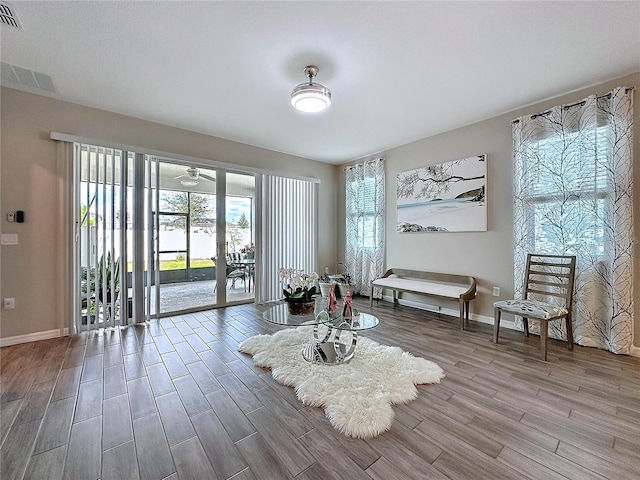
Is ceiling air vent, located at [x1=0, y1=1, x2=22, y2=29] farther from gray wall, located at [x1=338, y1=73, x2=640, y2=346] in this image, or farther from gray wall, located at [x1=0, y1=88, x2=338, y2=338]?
gray wall, located at [x1=338, y1=73, x2=640, y2=346]

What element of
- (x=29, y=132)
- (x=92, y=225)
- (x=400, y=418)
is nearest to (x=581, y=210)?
(x=400, y=418)

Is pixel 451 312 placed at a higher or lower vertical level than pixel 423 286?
lower

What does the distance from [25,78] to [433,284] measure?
534 centimetres

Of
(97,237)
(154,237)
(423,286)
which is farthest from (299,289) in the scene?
(97,237)

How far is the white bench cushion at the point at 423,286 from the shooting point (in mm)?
3631

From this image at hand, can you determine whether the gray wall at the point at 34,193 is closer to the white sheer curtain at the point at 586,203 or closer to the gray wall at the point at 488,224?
the gray wall at the point at 488,224

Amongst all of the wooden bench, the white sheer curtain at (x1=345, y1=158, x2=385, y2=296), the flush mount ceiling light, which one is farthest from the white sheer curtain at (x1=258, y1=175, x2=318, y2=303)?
the flush mount ceiling light

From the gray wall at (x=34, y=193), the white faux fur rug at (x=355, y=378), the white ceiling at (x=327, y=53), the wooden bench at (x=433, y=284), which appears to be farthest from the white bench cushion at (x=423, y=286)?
the gray wall at (x=34, y=193)

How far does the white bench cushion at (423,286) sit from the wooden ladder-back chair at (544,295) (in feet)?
2.06

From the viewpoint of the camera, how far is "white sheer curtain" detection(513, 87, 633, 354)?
266cm

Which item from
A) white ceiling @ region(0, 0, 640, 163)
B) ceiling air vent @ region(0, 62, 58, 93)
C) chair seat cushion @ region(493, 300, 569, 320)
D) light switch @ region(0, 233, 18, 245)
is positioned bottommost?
chair seat cushion @ region(493, 300, 569, 320)

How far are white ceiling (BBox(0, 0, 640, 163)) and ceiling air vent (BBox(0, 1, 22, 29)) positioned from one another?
0.05 metres

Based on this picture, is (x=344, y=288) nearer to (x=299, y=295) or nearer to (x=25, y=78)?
(x=299, y=295)

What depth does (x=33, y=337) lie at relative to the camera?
304cm
